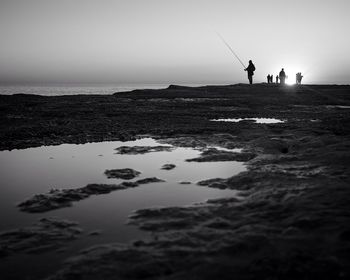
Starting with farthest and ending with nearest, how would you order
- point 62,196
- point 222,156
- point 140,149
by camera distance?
point 140,149
point 222,156
point 62,196

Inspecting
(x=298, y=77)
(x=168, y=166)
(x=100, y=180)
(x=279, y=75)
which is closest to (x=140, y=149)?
(x=168, y=166)

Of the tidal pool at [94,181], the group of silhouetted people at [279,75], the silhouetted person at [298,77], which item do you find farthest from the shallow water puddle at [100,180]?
the silhouetted person at [298,77]

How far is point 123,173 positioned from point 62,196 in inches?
58.3

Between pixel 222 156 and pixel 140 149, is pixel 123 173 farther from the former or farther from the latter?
Result: pixel 222 156

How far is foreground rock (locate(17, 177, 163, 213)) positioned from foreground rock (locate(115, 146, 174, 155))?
254 cm

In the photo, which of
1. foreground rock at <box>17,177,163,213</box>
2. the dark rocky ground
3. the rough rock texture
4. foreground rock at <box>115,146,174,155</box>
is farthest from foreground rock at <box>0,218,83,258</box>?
foreground rock at <box>115,146,174,155</box>

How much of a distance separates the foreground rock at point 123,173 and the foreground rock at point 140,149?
167 cm

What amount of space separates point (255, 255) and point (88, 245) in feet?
5.67

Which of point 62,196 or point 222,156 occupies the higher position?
point 222,156

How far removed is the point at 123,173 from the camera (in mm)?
6406

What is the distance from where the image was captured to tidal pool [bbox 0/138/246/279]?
3885mm

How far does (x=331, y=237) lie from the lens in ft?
11.5

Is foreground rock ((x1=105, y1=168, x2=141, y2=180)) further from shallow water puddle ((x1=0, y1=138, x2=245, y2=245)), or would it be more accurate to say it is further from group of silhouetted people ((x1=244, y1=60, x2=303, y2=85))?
group of silhouetted people ((x1=244, y1=60, x2=303, y2=85))

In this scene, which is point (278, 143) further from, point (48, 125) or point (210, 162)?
point (48, 125)
